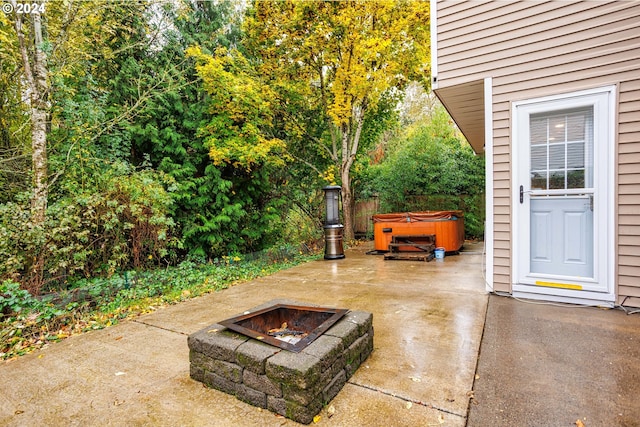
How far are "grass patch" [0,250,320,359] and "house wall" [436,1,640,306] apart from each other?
382 centimetres

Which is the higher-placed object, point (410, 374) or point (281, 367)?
point (281, 367)

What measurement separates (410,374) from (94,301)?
143 inches

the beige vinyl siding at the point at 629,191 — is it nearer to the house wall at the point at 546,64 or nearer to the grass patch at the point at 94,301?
the house wall at the point at 546,64

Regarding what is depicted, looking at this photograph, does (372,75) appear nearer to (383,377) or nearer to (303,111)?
(303,111)

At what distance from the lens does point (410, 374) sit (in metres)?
1.94

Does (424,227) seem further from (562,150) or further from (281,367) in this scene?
(281,367)

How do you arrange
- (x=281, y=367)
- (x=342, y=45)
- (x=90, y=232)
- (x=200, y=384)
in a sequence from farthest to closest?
(x=342, y=45) → (x=90, y=232) → (x=200, y=384) → (x=281, y=367)

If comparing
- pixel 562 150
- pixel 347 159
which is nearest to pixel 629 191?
pixel 562 150

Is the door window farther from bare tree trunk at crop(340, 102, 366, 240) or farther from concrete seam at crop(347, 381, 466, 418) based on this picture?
bare tree trunk at crop(340, 102, 366, 240)

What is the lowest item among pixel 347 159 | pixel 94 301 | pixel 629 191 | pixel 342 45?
pixel 94 301

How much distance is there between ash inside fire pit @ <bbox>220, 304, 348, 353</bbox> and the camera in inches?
82.4

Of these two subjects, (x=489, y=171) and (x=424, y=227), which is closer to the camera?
(x=489, y=171)

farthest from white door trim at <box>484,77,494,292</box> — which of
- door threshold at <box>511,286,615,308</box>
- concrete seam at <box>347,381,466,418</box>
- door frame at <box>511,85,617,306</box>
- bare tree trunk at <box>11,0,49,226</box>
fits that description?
bare tree trunk at <box>11,0,49,226</box>

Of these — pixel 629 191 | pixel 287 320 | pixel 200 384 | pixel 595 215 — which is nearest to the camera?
pixel 200 384
